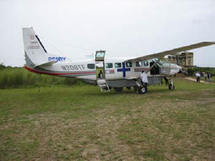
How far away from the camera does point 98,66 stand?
1498 centimetres

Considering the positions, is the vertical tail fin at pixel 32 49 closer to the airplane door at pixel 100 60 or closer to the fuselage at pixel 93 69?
the fuselage at pixel 93 69

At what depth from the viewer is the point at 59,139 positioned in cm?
504

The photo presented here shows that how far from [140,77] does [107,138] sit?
10292 mm

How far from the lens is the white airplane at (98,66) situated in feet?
46.6

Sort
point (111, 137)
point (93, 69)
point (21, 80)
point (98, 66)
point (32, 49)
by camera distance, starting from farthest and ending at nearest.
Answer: point (21, 80) < point (98, 66) < point (93, 69) < point (32, 49) < point (111, 137)

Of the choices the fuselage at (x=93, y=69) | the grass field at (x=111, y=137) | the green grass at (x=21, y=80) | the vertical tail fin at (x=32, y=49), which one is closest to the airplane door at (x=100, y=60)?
the fuselage at (x=93, y=69)

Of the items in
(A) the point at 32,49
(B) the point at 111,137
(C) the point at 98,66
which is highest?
(A) the point at 32,49

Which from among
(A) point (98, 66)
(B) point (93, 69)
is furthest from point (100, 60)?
(B) point (93, 69)

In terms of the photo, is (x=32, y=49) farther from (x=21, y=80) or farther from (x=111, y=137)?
(x=21, y=80)

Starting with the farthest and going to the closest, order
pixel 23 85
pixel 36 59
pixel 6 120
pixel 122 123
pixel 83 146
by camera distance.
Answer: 1. pixel 23 85
2. pixel 36 59
3. pixel 6 120
4. pixel 122 123
5. pixel 83 146

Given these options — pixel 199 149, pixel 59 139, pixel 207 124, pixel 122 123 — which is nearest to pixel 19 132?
pixel 59 139

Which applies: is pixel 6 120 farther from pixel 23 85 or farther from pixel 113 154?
pixel 23 85

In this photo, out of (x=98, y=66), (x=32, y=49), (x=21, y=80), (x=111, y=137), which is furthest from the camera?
(x=21, y=80)

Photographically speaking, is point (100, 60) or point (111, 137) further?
point (100, 60)
